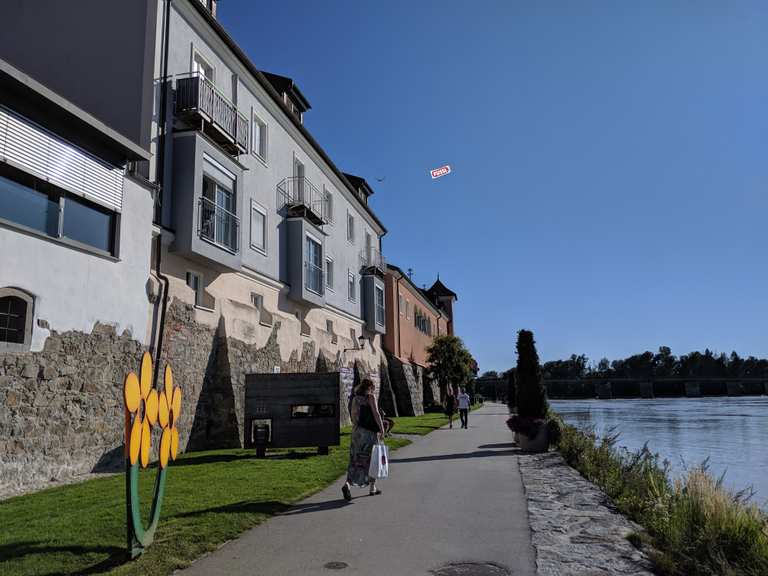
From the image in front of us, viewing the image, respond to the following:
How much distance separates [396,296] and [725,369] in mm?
115700

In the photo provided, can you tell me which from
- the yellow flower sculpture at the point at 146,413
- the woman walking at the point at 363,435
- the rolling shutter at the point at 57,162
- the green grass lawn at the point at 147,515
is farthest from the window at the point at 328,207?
the yellow flower sculpture at the point at 146,413

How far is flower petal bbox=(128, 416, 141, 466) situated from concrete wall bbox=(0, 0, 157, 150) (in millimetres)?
10316

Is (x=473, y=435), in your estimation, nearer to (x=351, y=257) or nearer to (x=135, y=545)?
(x=351, y=257)

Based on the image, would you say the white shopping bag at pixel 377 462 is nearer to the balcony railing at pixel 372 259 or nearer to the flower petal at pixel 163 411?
the flower petal at pixel 163 411

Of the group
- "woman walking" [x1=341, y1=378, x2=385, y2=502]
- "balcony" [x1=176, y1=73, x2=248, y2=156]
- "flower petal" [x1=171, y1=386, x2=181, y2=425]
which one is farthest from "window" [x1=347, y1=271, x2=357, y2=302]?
"flower petal" [x1=171, y1=386, x2=181, y2=425]

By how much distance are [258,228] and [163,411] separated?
1464 centimetres

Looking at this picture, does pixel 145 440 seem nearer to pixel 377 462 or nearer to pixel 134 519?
pixel 134 519

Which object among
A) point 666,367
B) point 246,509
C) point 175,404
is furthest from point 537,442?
point 666,367

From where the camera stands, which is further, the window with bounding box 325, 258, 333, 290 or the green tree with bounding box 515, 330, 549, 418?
the window with bounding box 325, 258, 333, 290

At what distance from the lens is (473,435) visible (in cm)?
2028

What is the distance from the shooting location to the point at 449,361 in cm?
4144

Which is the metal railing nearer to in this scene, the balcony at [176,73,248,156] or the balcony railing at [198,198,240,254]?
the balcony railing at [198,198,240,254]

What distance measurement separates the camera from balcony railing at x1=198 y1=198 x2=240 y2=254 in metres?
15.4

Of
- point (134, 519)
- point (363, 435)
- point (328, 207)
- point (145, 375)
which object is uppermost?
point (328, 207)
